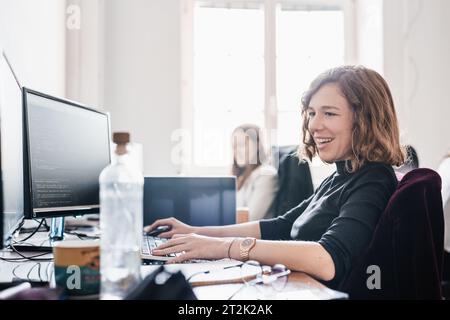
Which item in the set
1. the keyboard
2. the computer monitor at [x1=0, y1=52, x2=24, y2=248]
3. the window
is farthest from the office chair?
the computer monitor at [x1=0, y1=52, x2=24, y2=248]

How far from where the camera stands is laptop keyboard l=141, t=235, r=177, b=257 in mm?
1105

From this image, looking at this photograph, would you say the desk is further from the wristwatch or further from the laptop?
the laptop

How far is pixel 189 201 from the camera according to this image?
1781 mm

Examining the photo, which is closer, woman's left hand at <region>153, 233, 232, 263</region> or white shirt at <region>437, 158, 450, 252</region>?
woman's left hand at <region>153, 233, 232, 263</region>

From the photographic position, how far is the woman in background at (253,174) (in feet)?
8.63

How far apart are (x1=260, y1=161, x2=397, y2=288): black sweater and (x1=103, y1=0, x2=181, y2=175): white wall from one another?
2.31m

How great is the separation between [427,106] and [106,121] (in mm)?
2714

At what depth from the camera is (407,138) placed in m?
3.52

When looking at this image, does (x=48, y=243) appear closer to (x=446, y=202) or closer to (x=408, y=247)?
(x=408, y=247)

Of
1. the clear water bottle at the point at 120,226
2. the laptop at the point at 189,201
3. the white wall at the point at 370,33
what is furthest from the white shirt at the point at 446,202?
the white wall at the point at 370,33

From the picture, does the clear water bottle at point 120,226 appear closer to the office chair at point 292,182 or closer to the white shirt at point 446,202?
the white shirt at point 446,202

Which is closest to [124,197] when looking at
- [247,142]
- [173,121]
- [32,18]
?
[32,18]

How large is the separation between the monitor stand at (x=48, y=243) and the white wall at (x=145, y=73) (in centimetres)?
203

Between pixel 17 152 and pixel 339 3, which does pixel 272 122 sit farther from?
pixel 17 152
